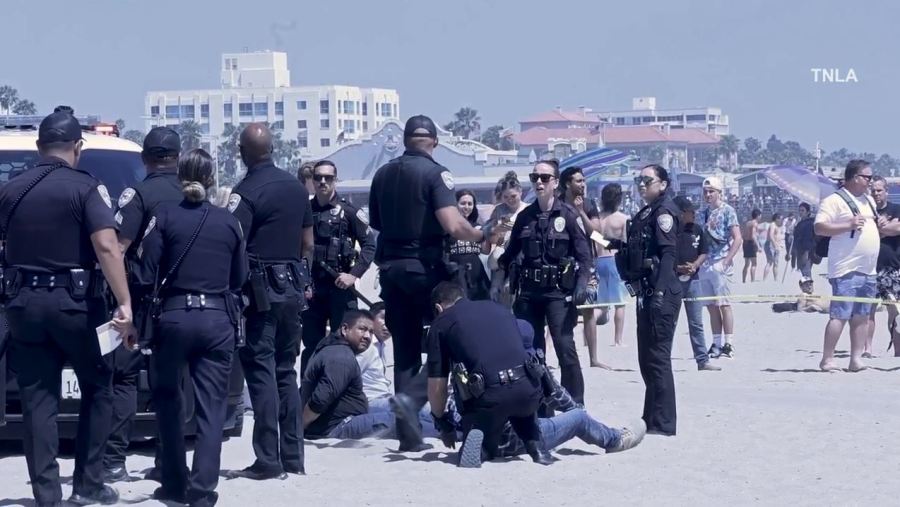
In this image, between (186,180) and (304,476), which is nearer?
(186,180)

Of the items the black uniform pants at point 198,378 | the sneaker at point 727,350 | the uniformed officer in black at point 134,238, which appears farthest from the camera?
the sneaker at point 727,350

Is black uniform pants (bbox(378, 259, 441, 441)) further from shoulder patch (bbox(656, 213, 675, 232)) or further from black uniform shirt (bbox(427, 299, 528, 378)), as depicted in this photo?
shoulder patch (bbox(656, 213, 675, 232))

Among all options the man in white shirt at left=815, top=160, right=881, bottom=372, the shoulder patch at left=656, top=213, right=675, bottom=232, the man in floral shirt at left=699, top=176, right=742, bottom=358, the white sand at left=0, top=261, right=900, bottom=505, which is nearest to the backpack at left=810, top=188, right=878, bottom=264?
the man in white shirt at left=815, top=160, right=881, bottom=372

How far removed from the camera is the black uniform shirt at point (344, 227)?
11.3 m

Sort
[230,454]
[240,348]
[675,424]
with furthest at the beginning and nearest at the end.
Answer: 1. [675,424]
2. [230,454]
3. [240,348]

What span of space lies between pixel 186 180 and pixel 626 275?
370cm

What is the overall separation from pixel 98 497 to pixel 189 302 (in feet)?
3.72

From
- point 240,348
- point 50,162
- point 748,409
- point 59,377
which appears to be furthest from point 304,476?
point 748,409

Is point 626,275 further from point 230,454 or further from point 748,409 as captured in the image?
point 230,454

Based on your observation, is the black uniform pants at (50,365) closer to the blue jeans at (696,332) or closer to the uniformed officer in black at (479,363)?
the uniformed officer in black at (479,363)

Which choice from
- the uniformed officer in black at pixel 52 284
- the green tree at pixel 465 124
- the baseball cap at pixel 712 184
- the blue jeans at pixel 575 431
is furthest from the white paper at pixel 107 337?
the green tree at pixel 465 124

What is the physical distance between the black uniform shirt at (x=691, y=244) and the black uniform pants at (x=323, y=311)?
3660 mm

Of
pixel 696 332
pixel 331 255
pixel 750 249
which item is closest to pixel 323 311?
pixel 331 255

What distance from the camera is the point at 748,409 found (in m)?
11.7
